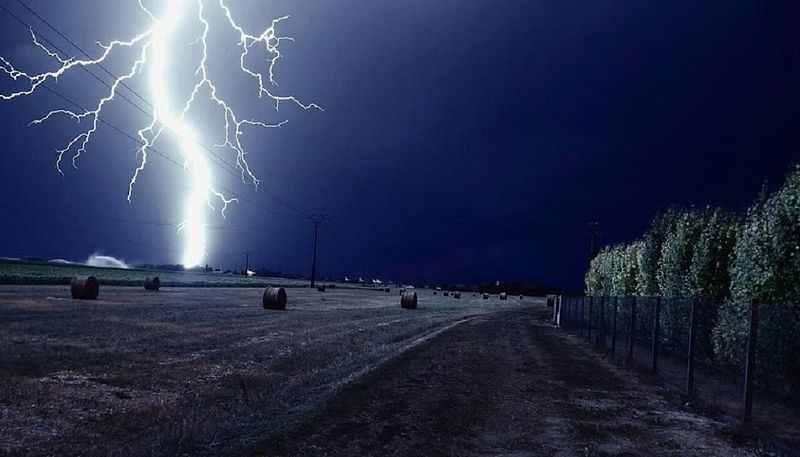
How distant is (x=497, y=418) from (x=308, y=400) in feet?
8.29

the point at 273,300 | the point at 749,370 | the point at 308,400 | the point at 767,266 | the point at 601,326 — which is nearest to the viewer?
the point at 749,370

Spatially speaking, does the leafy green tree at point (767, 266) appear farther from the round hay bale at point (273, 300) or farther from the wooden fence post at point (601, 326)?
the round hay bale at point (273, 300)

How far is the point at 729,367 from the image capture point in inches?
390

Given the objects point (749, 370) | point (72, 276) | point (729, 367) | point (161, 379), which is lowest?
point (72, 276)

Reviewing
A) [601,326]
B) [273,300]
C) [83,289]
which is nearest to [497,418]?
[601,326]

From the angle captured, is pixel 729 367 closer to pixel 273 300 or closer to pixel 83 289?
pixel 273 300

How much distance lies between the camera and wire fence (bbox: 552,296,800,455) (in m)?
8.00

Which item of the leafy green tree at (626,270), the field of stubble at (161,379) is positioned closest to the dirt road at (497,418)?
the field of stubble at (161,379)

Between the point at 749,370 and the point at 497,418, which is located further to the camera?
the point at 497,418

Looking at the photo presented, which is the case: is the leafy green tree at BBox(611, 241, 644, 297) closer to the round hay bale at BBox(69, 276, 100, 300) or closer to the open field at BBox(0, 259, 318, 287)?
the round hay bale at BBox(69, 276, 100, 300)

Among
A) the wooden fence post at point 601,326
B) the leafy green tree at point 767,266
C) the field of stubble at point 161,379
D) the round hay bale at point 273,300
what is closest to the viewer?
the field of stubble at point 161,379

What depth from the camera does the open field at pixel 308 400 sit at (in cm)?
657

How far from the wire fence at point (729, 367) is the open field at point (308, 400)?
0.55 metres

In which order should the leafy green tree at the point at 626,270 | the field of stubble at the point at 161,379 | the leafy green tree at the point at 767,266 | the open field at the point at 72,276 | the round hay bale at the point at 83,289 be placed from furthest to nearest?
1. the open field at the point at 72,276
2. the round hay bale at the point at 83,289
3. the leafy green tree at the point at 626,270
4. the leafy green tree at the point at 767,266
5. the field of stubble at the point at 161,379
